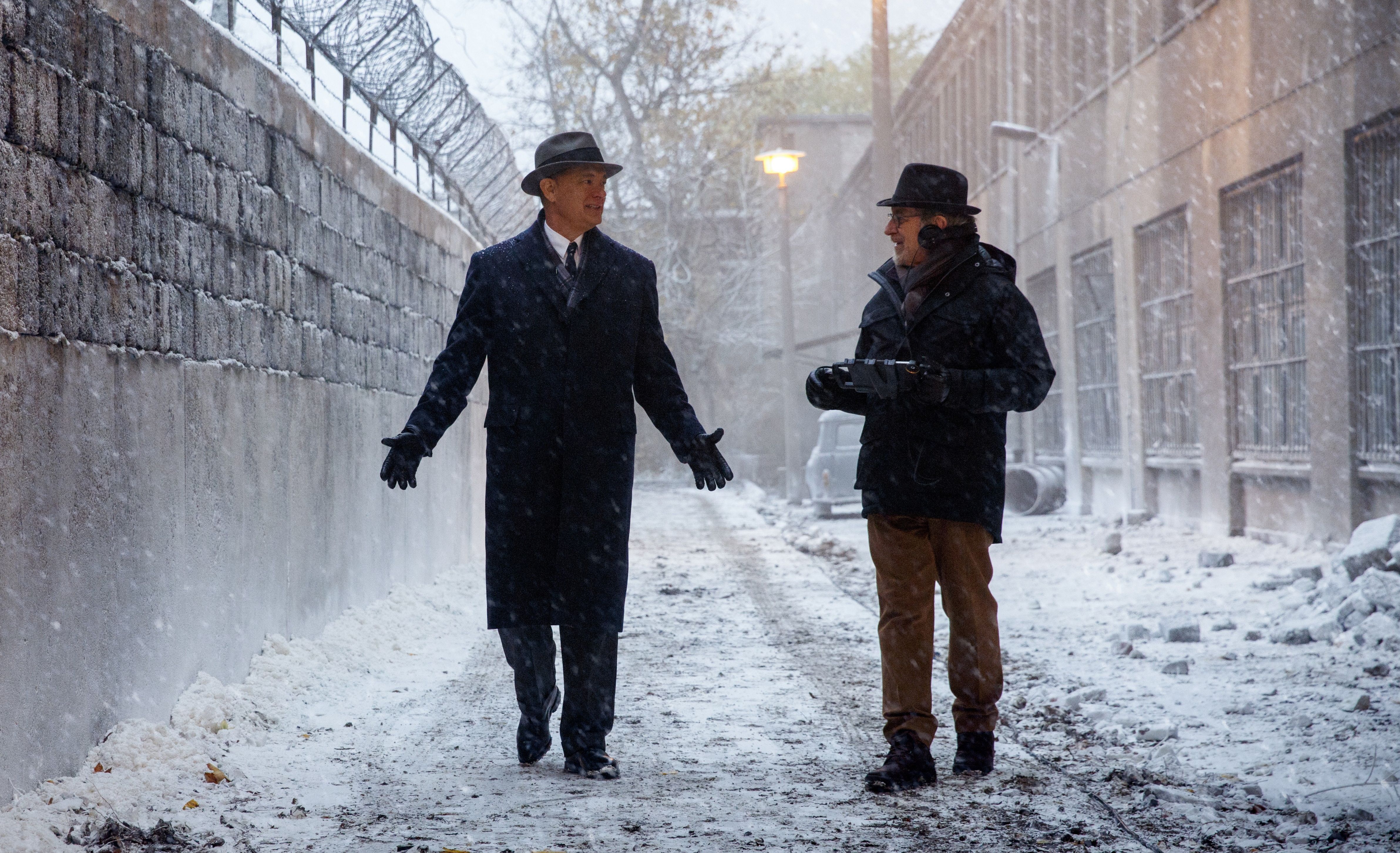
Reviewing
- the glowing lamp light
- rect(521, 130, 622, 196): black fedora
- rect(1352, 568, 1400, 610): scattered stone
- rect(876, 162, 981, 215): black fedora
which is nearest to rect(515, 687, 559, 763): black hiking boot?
rect(521, 130, 622, 196): black fedora

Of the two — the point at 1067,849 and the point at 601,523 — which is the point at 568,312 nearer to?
the point at 601,523

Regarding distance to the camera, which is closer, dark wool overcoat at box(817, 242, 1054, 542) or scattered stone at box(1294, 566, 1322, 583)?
dark wool overcoat at box(817, 242, 1054, 542)

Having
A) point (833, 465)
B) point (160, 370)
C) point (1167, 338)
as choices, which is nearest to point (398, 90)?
point (160, 370)

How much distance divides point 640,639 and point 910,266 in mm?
3713

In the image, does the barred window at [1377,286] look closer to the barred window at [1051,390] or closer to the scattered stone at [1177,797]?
the scattered stone at [1177,797]

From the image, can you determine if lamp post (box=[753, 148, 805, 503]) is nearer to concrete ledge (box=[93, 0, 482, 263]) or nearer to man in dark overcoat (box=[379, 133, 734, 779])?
concrete ledge (box=[93, 0, 482, 263])

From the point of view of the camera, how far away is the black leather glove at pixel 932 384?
441 centimetres

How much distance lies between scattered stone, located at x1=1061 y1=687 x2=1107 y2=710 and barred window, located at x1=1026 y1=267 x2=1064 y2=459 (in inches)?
598

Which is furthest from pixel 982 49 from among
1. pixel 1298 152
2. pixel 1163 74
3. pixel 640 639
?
pixel 640 639

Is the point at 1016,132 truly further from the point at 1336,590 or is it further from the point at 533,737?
the point at 533,737

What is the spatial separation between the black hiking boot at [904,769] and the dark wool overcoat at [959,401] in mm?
682

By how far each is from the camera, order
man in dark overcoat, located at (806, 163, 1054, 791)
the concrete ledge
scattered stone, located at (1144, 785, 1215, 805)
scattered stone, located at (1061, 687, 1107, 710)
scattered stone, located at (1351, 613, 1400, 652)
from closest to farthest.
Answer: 1. scattered stone, located at (1144, 785, 1215, 805)
2. man in dark overcoat, located at (806, 163, 1054, 791)
3. the concrete ledge
4. scattered stone, located at (1061, 687, 1107, 710)
5. scattered stone, located at (1351, 613, 1400, 652)

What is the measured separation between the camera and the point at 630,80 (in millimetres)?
37406

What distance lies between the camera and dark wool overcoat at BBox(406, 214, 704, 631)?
4.68 meters
